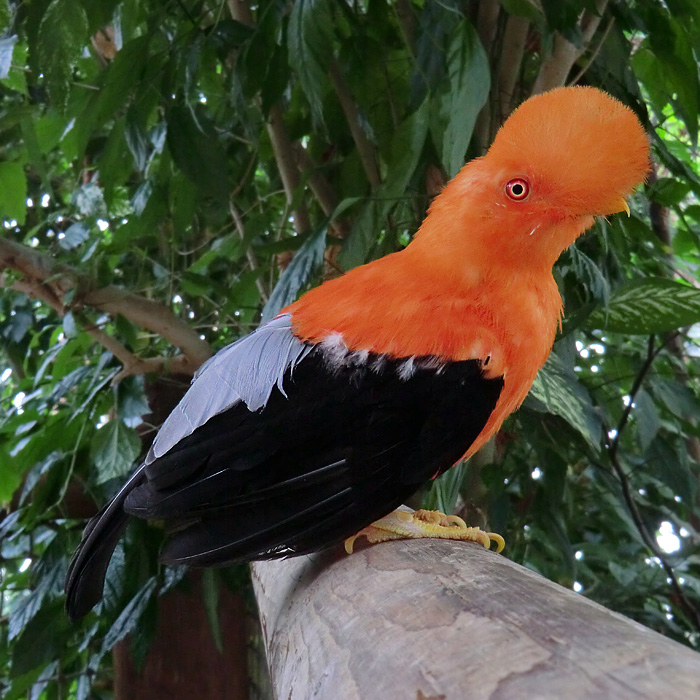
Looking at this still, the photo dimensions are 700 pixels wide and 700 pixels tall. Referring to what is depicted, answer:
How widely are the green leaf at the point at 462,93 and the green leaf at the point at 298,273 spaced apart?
0.86 ft

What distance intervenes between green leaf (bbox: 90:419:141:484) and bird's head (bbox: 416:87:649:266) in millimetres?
763

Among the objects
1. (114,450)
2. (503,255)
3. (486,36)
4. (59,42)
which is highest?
(59,42)

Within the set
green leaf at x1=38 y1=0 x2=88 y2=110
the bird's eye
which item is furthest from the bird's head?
green leaf at x1=38 y1=0 x2=88 y2=110

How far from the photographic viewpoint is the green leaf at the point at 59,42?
3.05 feet

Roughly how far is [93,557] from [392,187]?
62 centimetres

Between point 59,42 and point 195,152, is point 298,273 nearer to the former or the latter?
point 195,152

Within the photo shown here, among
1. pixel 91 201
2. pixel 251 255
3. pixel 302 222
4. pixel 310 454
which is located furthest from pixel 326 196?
pixel 310 454

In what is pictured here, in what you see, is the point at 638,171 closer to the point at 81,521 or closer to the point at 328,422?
the point at 328,422

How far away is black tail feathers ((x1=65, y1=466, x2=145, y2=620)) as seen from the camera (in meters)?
0.79

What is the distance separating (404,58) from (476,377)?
0.82 meters

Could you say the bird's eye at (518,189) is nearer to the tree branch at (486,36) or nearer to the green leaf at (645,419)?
the tree branch at (486,36)

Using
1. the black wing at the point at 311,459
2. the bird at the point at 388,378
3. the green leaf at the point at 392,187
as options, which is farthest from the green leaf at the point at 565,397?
the green leaf at the point at 392,187

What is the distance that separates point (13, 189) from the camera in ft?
4.56

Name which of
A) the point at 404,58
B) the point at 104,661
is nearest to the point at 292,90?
the point at 404,58
